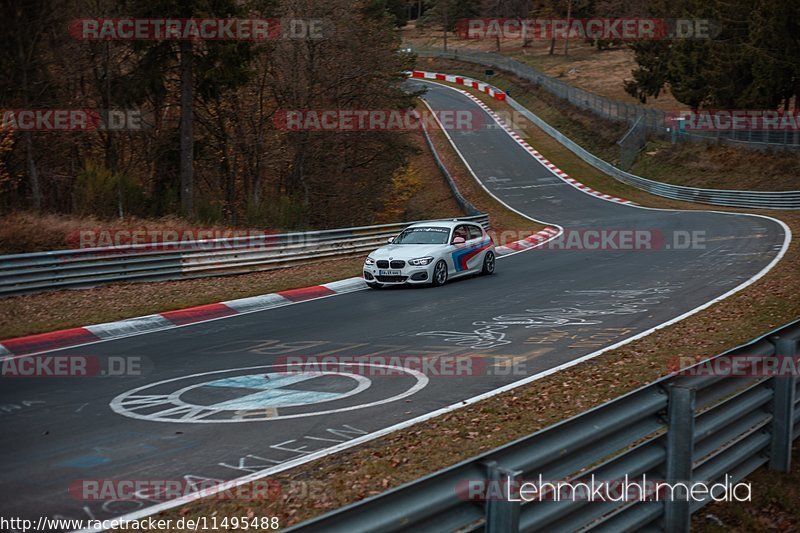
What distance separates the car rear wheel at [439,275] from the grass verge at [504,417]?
21.4 ft

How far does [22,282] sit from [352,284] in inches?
290

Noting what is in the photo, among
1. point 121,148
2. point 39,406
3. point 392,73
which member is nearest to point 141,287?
point 39,406

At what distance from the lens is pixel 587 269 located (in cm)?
2258

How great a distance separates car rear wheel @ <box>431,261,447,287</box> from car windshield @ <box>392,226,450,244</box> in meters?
0.83

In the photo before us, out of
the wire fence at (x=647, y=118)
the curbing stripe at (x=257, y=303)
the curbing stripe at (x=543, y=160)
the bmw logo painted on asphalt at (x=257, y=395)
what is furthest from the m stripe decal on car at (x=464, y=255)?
the wire fence at (x=647, y=118)

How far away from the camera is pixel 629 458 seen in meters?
5.33

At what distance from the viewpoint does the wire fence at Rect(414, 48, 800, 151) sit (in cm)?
4572
